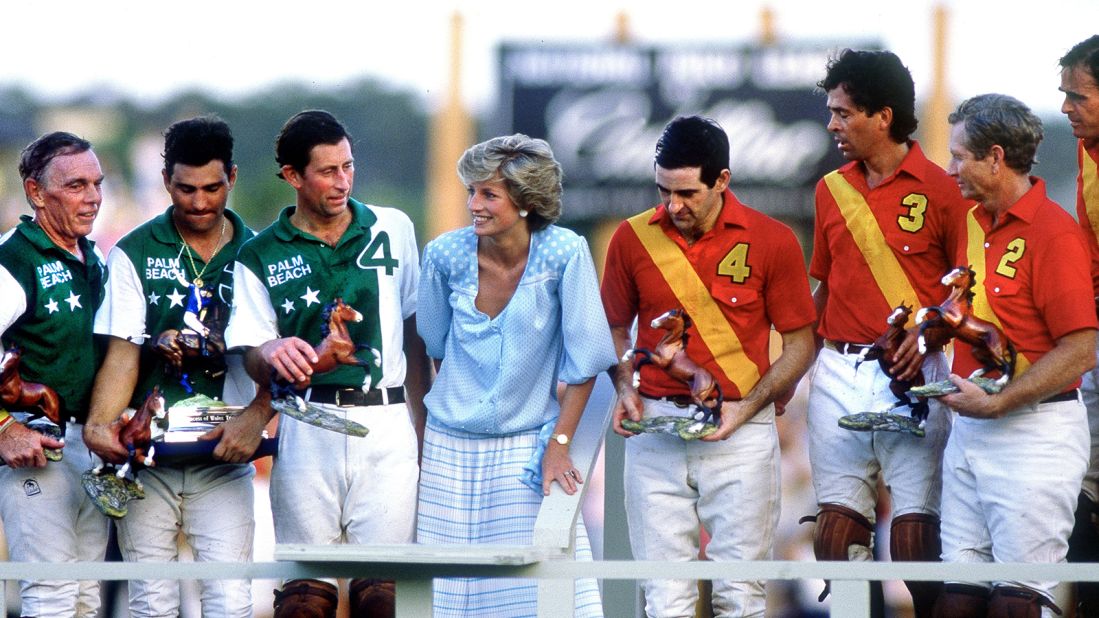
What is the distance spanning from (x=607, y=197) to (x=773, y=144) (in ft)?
3.13

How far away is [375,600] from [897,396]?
1.36 m

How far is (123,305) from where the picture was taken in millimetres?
4125

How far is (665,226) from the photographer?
4246 mm

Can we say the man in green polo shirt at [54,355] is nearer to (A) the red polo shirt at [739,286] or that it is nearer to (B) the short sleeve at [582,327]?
(B) the short sleeve at [582,327]

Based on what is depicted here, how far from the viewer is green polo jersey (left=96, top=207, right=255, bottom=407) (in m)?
4.12

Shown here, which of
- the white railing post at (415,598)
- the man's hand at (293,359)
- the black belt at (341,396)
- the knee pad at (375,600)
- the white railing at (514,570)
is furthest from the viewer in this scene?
the black belt at (341,396)

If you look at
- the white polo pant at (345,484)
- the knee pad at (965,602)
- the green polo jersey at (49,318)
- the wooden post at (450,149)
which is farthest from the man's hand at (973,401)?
the wooden post at (450,149)

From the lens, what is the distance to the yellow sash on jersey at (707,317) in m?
4.14

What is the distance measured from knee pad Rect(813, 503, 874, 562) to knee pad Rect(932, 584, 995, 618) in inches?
12.9

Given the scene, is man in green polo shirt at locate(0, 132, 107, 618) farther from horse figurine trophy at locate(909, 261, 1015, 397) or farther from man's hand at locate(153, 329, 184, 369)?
horse figurine trophy at locate(909, 261, 1015, 397)

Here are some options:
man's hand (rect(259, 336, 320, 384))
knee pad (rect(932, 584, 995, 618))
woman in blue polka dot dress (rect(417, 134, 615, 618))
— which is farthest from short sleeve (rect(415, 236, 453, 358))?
knee pad (rect(932, 584, 995, 618))

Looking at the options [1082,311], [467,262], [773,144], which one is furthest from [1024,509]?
[773,144]

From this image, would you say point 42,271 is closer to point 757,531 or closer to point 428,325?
point 428,325

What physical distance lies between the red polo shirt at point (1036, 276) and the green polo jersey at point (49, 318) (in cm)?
221
